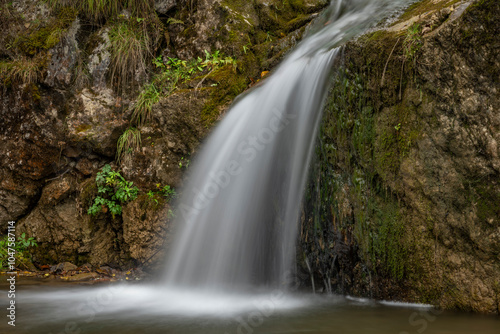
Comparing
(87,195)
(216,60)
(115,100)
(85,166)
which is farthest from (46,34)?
(216,60)

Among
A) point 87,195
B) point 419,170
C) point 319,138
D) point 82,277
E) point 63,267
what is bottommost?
point 82,277

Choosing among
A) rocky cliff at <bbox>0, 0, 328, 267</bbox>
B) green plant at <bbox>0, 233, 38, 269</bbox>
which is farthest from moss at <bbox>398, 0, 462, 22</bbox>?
green plant at <bbox>0, 233, 38, 269</bbox>

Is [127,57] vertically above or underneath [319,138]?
above

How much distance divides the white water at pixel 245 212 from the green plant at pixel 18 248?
1.50 metres

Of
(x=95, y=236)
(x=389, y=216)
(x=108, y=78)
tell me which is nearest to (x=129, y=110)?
(x=108, y=78)

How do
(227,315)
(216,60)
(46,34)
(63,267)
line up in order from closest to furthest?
(227,315) < (63,267) < (216,60) < (46,34)

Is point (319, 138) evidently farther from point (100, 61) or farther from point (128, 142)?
point (100, 61)

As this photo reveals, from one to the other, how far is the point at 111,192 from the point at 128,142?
0.68m

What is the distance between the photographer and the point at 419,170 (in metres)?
2.79

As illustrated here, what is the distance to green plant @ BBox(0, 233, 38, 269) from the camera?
4836 mm

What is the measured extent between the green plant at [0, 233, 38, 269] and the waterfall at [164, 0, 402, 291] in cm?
220

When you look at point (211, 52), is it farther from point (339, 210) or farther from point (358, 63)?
point (339, 210)

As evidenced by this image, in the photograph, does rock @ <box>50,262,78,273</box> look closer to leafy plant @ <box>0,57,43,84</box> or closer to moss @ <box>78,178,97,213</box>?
moss @ <box>78,178,97,213</box>

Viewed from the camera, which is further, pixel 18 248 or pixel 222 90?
pixel 18 248
